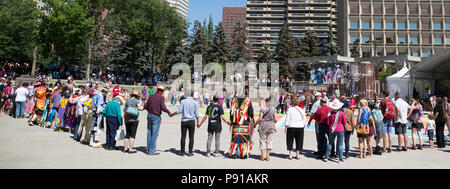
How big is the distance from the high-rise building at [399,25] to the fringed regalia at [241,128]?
2663 inches

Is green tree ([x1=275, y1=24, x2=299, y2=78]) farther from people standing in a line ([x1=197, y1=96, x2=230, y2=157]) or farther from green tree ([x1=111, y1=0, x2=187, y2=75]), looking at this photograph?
people standing in a line ([x1=197, y1=96, x2=230, y2=157])

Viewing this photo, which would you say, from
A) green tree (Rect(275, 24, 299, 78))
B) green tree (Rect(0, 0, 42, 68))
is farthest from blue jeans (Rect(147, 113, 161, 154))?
green tree (Rect(275, 24, 299, 78))

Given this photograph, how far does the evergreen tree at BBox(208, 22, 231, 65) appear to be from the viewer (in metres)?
56.2

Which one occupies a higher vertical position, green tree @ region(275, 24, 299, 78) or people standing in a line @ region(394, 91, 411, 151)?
green tree @ region(275, 24, 299, 78)

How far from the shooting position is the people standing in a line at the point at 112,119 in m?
7.59

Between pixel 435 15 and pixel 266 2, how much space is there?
155 ft

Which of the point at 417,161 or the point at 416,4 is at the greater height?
the point at 416,4

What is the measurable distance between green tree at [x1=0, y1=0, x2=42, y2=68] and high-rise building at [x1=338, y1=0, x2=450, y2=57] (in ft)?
208

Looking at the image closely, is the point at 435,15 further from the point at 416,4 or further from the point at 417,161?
the point at 417,161

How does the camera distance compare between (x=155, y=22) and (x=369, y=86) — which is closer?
(x=369, y=86)

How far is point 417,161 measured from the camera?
711cm

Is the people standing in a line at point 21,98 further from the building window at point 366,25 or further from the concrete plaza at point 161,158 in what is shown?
the building window at point 366,25
